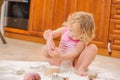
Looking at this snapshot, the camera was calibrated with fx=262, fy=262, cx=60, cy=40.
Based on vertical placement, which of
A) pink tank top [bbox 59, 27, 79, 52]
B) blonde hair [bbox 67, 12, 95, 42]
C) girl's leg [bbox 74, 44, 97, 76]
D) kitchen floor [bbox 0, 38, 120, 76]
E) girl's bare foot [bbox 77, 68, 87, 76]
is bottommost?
kitchen floor [bbox 0, 38, 120, 76]

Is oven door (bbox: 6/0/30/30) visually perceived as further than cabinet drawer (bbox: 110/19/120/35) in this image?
Yes

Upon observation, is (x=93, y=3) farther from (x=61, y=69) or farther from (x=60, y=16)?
(x=61, y=69)

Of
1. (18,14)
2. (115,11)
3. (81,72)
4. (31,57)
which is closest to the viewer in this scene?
(81,72)

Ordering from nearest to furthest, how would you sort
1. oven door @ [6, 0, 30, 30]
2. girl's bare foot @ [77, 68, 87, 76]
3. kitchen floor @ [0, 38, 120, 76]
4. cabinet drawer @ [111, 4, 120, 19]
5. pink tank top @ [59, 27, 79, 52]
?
girl's bare foot @ [77, 68, 87, 76]
pink tank top @ [59, 27, 79, 52]
kitchen floor @ [0, 38, 120, 76]
cabinet drawer @ [111, 4, 120, 19]
oven door @ [6, 0, 30, 30]

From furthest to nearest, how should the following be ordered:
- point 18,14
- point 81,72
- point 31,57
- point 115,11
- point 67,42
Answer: point 18,14 → point 115,11 → point 31,57 → point 67,42 → point 81,72

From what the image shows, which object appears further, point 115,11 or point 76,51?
point 115,11

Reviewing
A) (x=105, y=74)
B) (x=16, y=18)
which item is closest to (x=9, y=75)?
(x=105, y=74)

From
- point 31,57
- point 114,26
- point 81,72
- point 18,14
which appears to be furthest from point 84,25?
point 18,14

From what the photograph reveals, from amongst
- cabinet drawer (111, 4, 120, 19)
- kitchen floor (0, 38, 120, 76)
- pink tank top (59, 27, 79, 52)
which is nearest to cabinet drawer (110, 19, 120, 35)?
cabinet drawer (111, 4, 120, 19)

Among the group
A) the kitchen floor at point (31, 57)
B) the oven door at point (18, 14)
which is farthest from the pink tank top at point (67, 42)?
the oven door at point (18, 14)

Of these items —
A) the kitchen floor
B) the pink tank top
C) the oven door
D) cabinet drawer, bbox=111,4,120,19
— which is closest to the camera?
the pink tank top

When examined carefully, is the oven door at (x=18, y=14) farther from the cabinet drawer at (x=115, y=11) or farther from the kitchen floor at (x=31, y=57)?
the cabinet drawer at (x=115, y=11)

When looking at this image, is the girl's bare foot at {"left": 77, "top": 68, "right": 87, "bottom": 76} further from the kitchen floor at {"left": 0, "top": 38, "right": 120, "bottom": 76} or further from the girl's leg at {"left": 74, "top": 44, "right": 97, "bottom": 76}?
the kitchen floor at {"left": 0, "top": 38, "right": 120, "bottom": 76}

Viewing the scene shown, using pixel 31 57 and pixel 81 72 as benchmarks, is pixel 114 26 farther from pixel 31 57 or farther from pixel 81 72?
pixel 81 72
